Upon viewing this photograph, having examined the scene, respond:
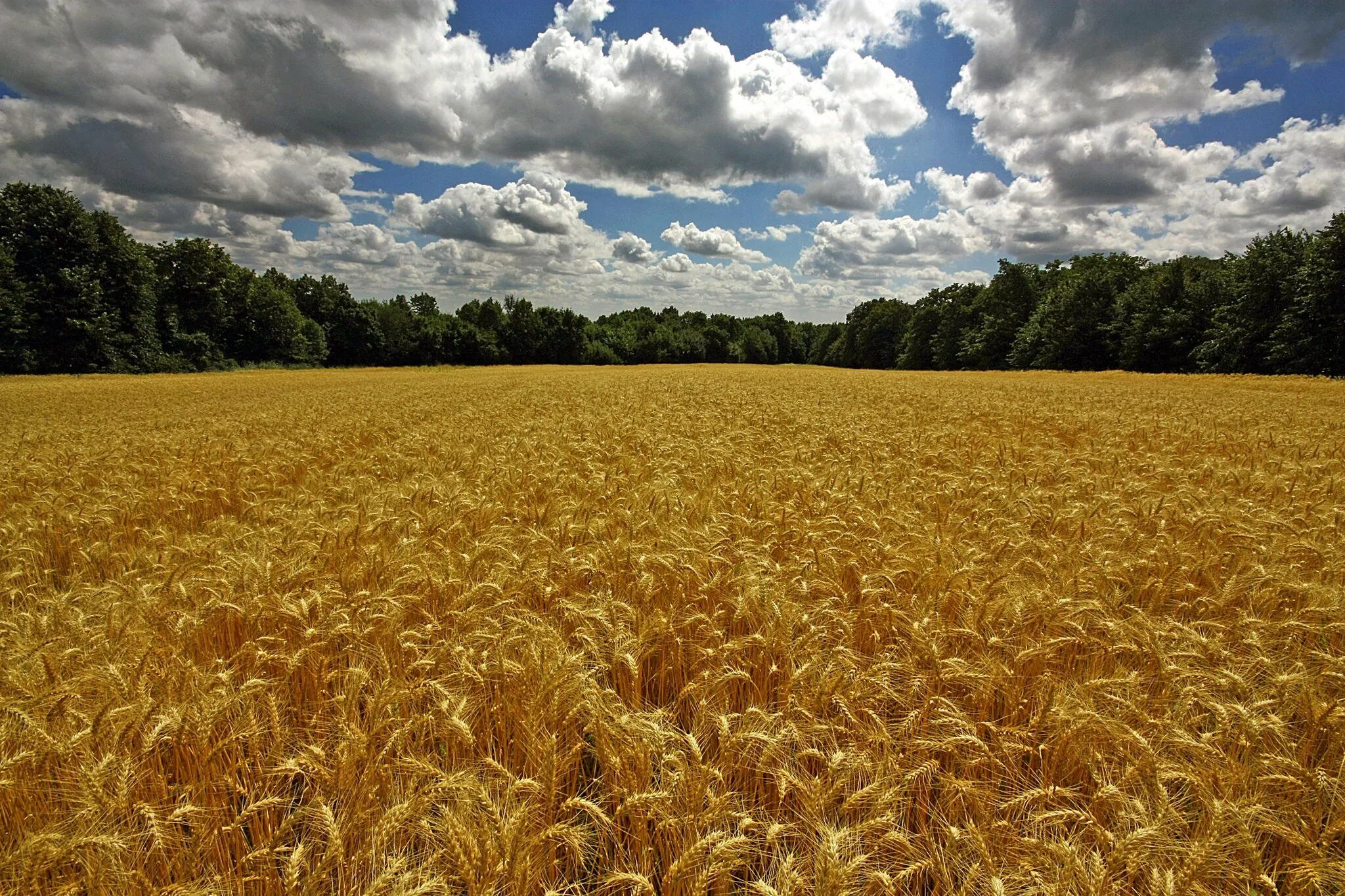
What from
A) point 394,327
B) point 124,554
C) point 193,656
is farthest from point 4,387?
point 394,327

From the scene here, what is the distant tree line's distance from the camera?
130 feet

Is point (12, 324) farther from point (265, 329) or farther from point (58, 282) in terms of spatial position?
point (265, 329)

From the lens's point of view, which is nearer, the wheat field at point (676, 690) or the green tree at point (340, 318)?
the wheat field at point (676, 690)

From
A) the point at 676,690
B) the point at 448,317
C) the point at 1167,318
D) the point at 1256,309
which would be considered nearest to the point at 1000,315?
the point at 1167,318

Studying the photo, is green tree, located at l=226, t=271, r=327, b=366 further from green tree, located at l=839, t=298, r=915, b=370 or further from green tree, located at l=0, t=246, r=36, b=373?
green tree, located at l=839, t=298, r=915, b=370

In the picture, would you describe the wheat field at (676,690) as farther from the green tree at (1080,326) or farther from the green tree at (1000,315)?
the green tree at (1000,315)

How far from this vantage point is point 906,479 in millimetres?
5887

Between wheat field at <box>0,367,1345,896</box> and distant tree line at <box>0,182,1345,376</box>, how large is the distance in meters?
50.0

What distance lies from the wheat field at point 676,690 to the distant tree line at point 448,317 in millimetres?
50003

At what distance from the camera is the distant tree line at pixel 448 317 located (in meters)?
39.7

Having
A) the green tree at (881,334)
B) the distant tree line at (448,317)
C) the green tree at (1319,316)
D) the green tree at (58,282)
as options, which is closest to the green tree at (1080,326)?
the distant tree line at (448,317)

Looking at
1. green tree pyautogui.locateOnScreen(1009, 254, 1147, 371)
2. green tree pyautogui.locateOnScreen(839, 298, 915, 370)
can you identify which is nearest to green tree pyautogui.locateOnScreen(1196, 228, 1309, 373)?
green tree pyautogui.locateOnScreen(1009, 254, 1147, 371)

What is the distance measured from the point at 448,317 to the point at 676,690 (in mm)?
101890

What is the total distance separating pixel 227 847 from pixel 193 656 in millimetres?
1303
